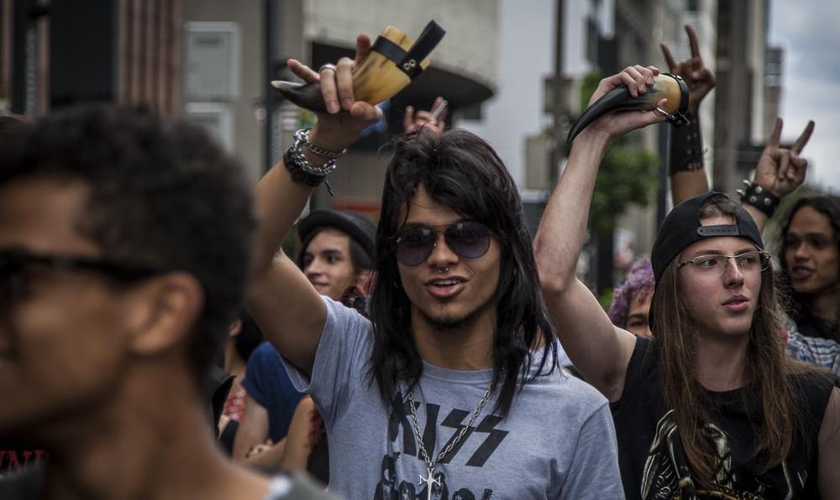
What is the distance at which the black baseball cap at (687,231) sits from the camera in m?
3.99

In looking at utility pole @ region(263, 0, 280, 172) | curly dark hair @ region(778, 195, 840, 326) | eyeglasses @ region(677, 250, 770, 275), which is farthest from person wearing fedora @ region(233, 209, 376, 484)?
utility pole @ region(263, 0, 280, 172)

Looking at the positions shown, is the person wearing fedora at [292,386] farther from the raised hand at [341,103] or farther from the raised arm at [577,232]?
the raised hand at [341,103]

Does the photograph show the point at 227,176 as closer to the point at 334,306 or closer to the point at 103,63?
the point at 334,306

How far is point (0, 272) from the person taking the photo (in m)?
1.75

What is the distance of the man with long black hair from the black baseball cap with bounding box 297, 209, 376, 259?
2076 mm

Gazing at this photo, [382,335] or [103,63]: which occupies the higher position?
[103,63]

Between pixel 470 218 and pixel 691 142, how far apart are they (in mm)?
1837

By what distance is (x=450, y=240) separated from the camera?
136 inches

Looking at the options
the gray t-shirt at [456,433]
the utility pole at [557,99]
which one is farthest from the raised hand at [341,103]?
the utility pole at [557,99]

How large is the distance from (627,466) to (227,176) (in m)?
2.28

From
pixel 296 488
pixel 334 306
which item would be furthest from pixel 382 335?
pixel 296 488

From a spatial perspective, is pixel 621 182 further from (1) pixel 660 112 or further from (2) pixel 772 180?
(1) pixel 660 112

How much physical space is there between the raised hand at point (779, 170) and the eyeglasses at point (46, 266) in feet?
12.8

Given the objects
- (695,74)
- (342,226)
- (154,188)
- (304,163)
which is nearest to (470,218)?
(304,163)
